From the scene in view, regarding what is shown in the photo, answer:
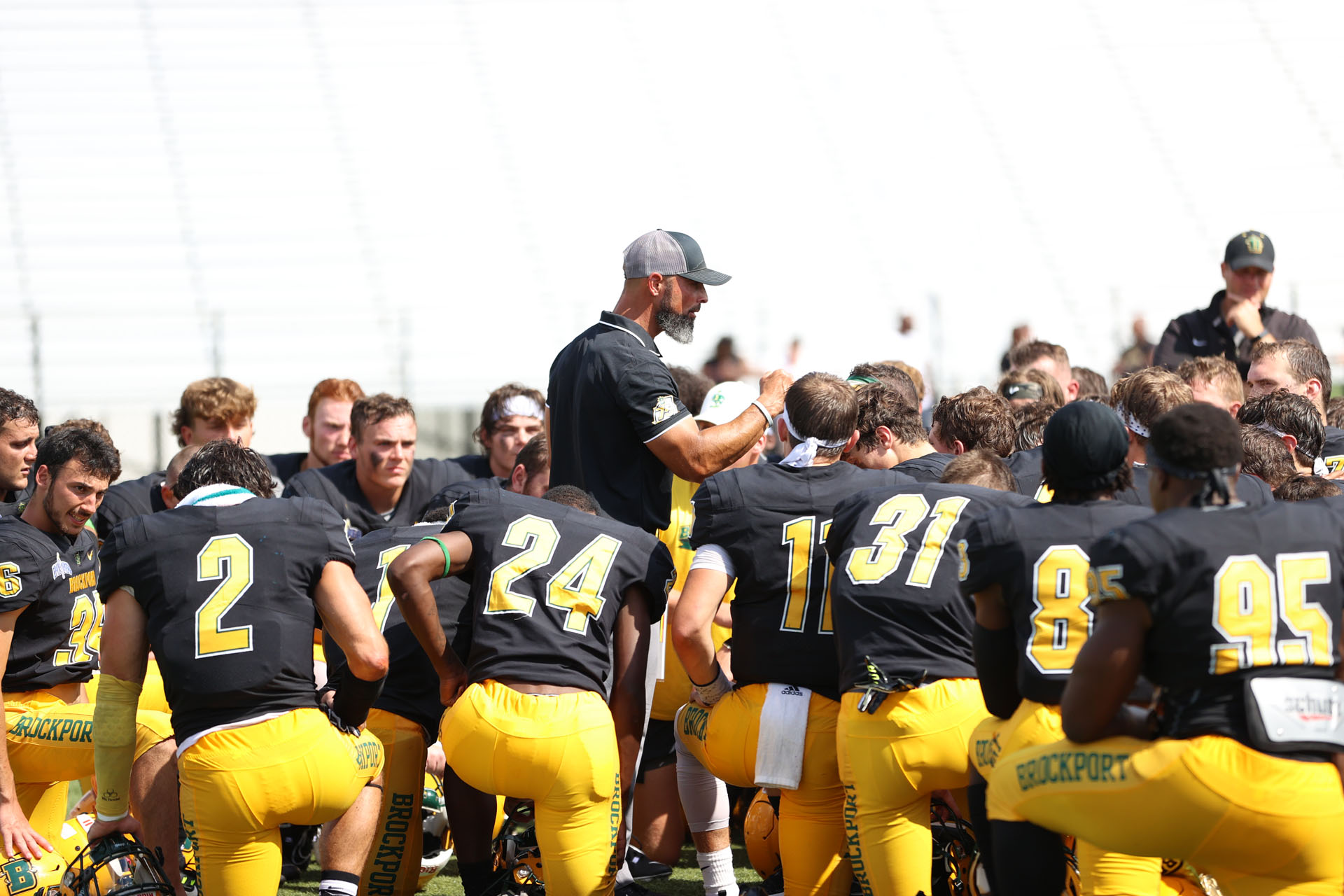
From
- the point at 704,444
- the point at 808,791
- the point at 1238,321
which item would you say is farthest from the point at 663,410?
the point at 1238,321

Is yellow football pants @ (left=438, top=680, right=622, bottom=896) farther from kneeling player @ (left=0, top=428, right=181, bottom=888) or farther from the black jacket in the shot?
the black jacket

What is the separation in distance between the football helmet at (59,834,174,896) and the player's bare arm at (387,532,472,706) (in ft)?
3.48

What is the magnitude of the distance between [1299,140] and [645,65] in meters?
7.91

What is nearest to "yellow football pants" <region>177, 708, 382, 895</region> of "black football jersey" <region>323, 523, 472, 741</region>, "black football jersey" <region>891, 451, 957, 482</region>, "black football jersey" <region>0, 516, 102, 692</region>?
"black football jersey" <region>323, 523, 472, 741</region>

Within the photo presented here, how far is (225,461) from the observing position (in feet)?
14.4

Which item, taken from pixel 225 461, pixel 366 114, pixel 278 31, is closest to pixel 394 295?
pixel 366 114

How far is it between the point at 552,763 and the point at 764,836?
4.17 feet

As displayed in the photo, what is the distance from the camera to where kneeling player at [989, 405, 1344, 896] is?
2984mm

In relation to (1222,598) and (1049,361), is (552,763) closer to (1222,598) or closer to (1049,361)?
(1222,598)

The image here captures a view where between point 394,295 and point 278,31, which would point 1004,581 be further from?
point 278,31

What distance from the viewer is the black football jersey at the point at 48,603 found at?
4.82 metres

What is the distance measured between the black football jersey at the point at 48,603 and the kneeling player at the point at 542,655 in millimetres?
1449

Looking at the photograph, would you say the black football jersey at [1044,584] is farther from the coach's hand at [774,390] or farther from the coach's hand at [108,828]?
the coach's hand at [108,828]

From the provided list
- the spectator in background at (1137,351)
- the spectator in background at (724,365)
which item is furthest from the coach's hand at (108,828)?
the spectator in background at (1137,351)
